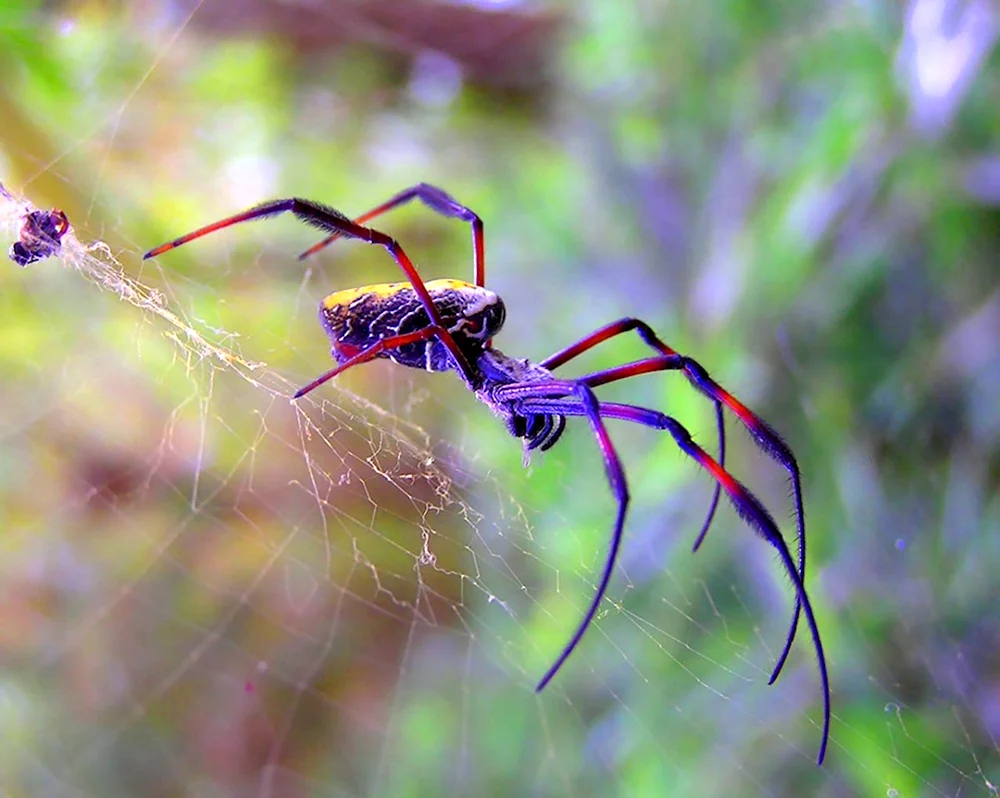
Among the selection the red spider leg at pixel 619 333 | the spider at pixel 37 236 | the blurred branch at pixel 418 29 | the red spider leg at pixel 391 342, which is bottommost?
the spider at pixel 37 236

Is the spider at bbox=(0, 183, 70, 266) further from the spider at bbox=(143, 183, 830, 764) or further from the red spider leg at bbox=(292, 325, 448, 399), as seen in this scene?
the red spider leg at bbox=(292, 325, 448, 399)

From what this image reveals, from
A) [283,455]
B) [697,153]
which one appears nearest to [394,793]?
[283,455]

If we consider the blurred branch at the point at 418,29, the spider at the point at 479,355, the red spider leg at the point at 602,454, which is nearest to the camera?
the red spider leg at the point at 602,454

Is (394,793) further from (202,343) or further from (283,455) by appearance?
(202,343)

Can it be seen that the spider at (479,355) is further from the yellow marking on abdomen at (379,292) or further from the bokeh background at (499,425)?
the bokeh background at (499,425)

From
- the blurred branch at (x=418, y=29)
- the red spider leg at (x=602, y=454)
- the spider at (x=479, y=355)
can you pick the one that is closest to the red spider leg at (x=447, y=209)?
the spider at (x=479, y=355)

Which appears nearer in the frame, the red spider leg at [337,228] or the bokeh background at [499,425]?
the red spider leg at [337,228]
